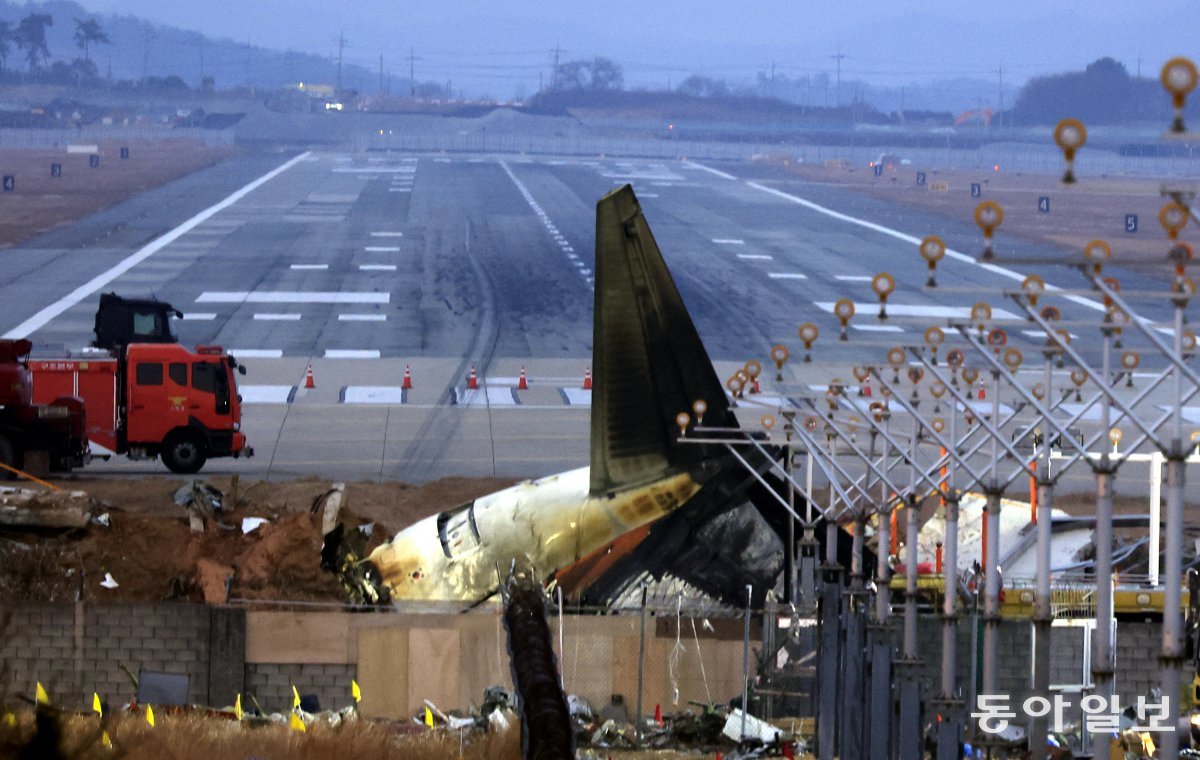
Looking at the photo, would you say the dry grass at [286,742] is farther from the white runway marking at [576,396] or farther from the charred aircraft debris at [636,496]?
the white runway marking at [576,396]

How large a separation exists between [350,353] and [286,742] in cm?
4416

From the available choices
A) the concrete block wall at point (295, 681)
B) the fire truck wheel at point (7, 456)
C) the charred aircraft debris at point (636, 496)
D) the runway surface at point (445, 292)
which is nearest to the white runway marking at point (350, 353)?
the runway surface at point (445, 292)

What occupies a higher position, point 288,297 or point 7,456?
point 288,297

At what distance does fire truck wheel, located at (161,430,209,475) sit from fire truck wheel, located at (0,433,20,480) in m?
3.94

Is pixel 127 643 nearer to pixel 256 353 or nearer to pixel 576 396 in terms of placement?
pixel 576 396

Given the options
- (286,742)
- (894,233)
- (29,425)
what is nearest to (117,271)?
(29,425)

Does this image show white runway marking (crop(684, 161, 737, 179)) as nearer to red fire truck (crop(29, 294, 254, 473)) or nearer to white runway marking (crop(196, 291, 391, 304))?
white runway marking (crop(196, 291, 391, 304))

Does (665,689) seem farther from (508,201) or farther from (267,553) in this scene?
(508,201)

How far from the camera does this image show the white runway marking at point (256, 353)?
213ft

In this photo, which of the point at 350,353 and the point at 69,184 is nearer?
the point at 350,353

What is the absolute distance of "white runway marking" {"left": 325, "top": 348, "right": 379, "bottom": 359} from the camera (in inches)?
2576

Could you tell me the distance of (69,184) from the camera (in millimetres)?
153125

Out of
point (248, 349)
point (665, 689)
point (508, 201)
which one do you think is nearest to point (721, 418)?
point (665, 689)

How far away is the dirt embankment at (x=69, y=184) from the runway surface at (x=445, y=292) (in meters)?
2.92
